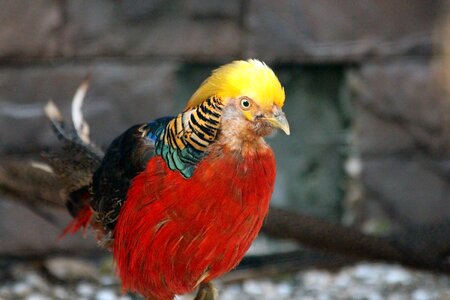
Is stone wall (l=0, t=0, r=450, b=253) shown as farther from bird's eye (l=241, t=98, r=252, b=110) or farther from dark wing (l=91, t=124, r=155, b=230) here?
bird's eye (l=241, t=98, r=252, b=110)

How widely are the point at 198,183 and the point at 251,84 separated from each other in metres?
0.37

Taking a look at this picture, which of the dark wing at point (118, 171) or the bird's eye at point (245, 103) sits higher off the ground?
the bird's eye at point (245, 103)

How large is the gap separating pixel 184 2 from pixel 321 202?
5.37 feet

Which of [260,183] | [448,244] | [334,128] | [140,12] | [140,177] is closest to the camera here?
[260,183]

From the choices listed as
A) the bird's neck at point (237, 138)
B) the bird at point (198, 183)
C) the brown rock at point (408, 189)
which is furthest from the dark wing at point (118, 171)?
the brown rock at point (408, 189)

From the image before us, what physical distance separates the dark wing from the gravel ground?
5.82 feet

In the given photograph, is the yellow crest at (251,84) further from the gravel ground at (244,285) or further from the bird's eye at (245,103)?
the gravel ground at (244,285)

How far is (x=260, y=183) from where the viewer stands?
252 centimetres

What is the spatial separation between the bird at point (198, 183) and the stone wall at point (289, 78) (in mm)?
1886

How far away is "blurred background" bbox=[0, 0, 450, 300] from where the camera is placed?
4.74 meters

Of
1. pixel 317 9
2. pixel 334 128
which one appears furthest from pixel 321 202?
pixel 317 9

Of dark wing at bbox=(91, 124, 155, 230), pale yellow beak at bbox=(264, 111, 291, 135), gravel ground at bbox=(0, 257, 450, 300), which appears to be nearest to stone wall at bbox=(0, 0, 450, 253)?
gravel ground at bbox=(0, 257, 450, 300)

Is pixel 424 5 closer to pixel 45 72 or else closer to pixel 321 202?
pixel 321 202

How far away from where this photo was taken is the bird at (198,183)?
7.85 ft
